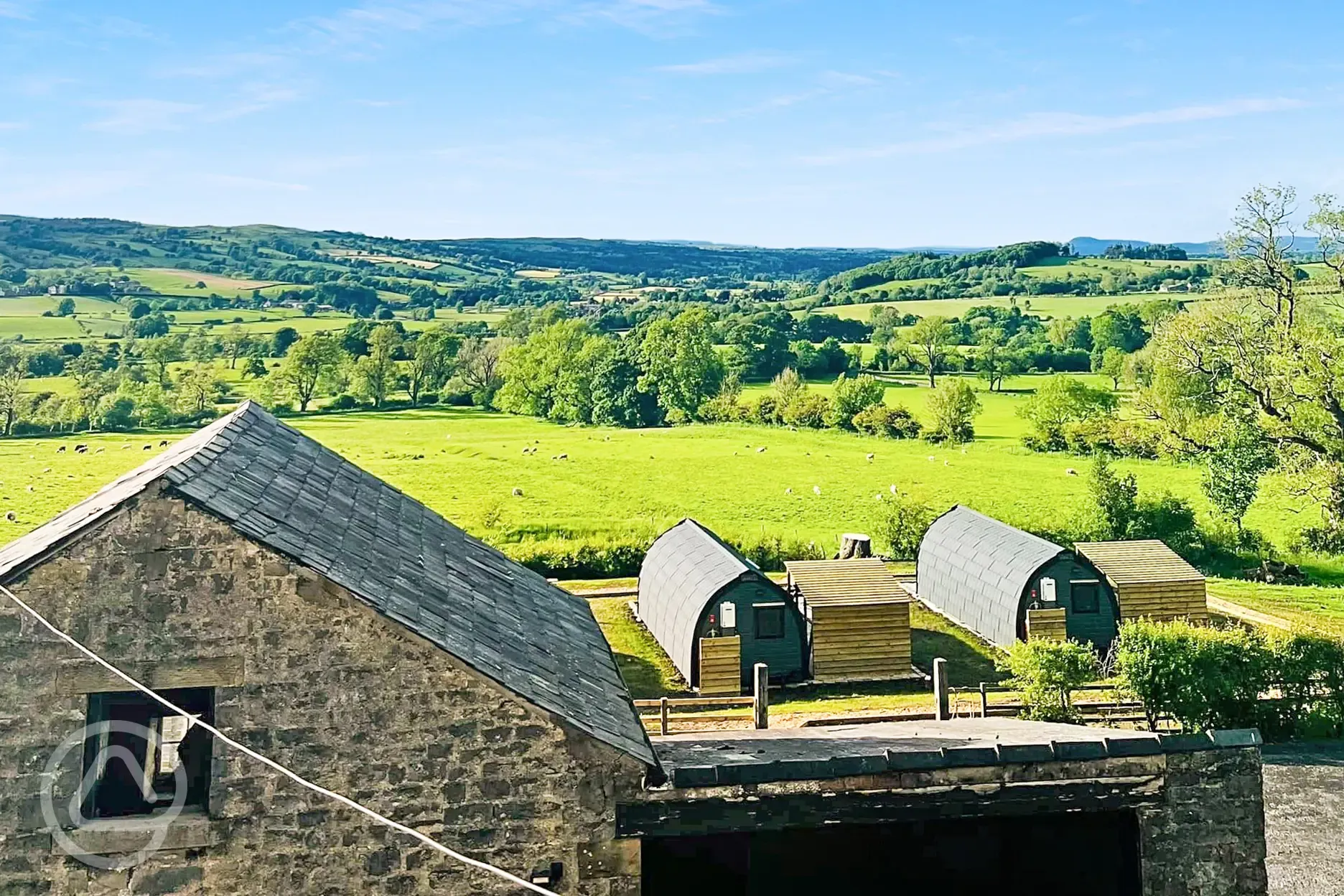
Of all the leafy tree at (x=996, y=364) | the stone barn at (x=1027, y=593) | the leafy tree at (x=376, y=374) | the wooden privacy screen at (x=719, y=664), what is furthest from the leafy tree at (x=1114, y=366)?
the wooden privacy screen at (x=719, y=664)

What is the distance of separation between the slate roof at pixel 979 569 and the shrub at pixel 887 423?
32.0 m

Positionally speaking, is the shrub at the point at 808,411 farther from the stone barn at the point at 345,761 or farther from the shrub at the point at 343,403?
the stone barn at the point at 345,761

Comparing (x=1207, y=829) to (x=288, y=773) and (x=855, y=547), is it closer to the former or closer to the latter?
(x=288, y=773)

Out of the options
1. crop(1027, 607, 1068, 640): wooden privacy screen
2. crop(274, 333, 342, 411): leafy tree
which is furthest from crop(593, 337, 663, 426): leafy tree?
crop(1027, 607, 1068, 640): wooden privacy screen

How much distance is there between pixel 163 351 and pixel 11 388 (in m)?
21.0

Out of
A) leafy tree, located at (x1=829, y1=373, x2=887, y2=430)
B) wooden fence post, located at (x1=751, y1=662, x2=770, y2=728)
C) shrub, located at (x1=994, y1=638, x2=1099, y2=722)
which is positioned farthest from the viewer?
leafy tree, located at (x1=829, y1=373, x2=887, y2=430)

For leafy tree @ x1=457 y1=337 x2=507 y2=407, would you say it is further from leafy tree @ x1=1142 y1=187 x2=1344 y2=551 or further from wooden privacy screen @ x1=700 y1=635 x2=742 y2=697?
wooden privacy screen @ x1=700 y1=635 x2=742 y2=697

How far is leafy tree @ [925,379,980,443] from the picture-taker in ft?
205

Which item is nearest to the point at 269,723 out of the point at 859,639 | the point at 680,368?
the point at 859,639

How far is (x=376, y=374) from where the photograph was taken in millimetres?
71188

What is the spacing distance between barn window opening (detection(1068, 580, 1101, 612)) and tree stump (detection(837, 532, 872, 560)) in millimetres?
8106

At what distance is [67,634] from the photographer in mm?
6934

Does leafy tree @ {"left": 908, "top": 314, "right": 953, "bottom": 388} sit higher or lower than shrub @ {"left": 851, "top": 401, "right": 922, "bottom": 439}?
higher

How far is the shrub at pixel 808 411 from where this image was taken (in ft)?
227
